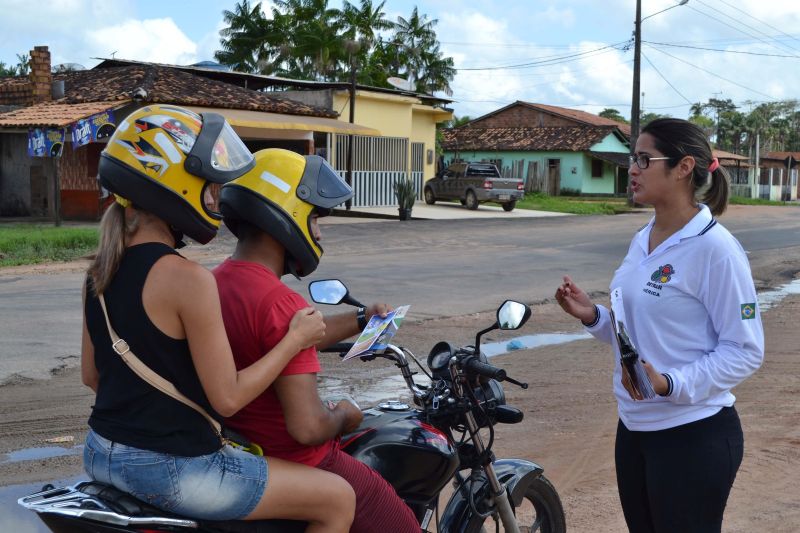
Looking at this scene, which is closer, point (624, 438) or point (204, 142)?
point (204, 142)

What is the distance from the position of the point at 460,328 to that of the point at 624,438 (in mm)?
7044

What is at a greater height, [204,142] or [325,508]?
[204,142]

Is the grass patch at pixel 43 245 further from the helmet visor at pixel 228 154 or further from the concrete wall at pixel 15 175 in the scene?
the helmet visor at pixel 228 154

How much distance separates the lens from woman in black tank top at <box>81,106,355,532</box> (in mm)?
2232

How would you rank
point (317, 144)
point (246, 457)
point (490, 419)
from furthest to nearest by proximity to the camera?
point (317, 144) < point (490, 419) < point (246, 457)

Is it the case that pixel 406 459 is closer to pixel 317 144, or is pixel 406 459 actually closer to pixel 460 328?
pixel 460 328

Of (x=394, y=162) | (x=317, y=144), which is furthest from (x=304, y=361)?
(x=394, y=162)

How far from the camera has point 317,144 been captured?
3198cm

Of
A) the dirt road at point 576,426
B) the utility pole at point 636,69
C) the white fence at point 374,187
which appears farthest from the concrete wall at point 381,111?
the dirt road at point 576,426

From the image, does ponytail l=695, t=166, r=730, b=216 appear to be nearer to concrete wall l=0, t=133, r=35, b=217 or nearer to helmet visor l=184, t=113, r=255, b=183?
helmet visor l=184, t=113, r=255, b=183

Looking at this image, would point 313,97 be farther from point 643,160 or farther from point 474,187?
point 643,160

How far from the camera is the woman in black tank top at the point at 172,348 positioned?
2232 millimetres

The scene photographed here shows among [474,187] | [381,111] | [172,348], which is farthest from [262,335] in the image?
[381,111]

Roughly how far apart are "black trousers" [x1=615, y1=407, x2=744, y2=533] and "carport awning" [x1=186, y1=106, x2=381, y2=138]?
2053cm
